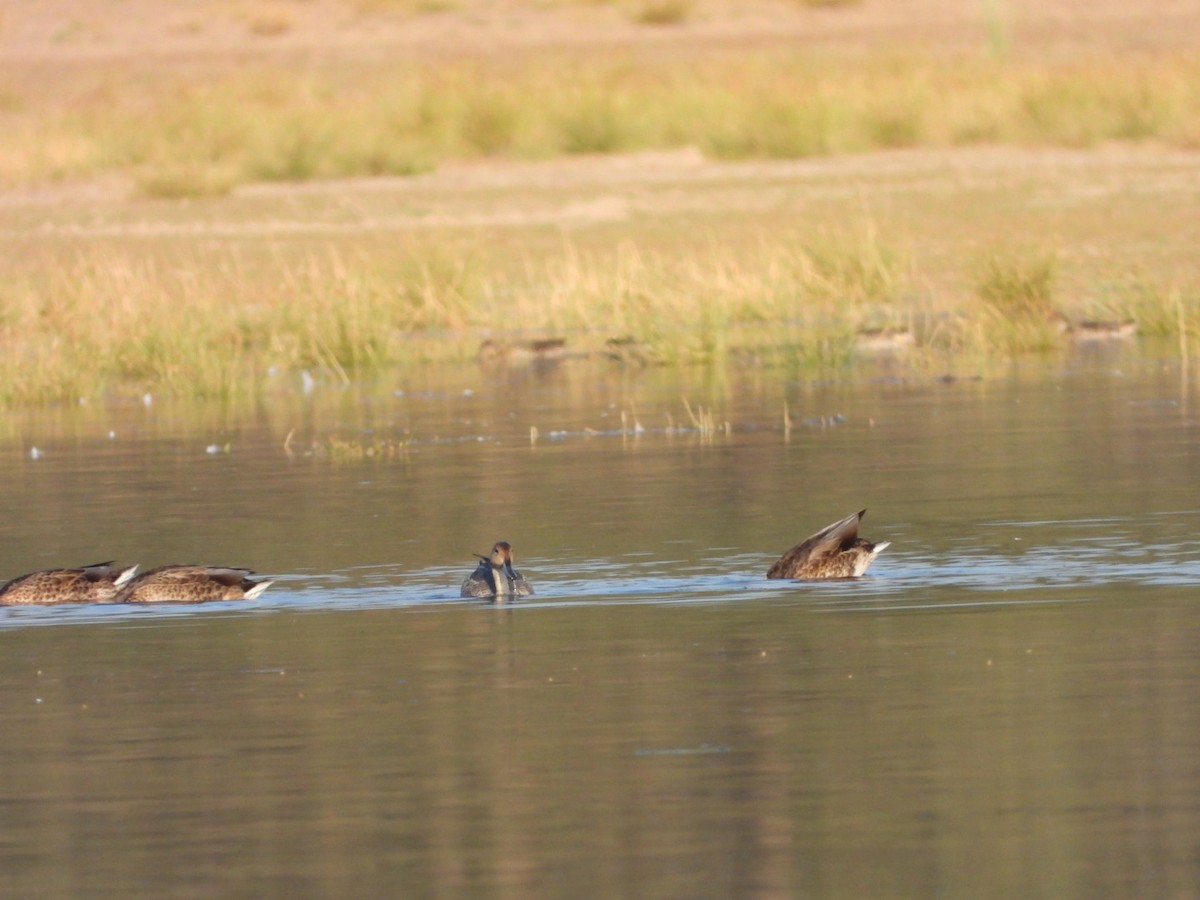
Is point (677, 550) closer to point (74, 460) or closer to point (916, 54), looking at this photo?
point (74, 460)

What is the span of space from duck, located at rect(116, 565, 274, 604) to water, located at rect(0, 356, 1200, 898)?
107 mm

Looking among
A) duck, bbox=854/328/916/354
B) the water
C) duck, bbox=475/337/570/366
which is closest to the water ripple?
the water

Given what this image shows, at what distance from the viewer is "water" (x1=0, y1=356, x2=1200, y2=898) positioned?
6.77 metres

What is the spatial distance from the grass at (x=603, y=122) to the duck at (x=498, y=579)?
25.2 m

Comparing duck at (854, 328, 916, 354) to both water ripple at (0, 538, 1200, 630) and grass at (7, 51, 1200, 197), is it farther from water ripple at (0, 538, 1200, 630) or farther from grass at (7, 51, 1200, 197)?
grass at (7, 51, 1200, 197)

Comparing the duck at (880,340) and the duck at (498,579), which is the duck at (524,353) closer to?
the duck at (880,340)

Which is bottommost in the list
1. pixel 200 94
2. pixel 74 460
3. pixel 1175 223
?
pixel 74 460

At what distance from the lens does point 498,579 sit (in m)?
11.1

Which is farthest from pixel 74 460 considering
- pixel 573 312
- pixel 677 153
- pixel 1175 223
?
pixel 677 153

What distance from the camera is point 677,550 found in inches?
492

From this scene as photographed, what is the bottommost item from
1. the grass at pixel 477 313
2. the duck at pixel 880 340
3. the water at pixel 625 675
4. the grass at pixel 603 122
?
the water at pixel 625 675

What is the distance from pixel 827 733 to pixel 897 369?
45.9 ft

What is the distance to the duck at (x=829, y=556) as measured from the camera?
440 inches

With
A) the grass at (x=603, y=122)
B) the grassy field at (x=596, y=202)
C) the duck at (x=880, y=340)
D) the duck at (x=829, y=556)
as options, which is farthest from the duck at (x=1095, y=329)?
the grass at (x=603, y=122)
